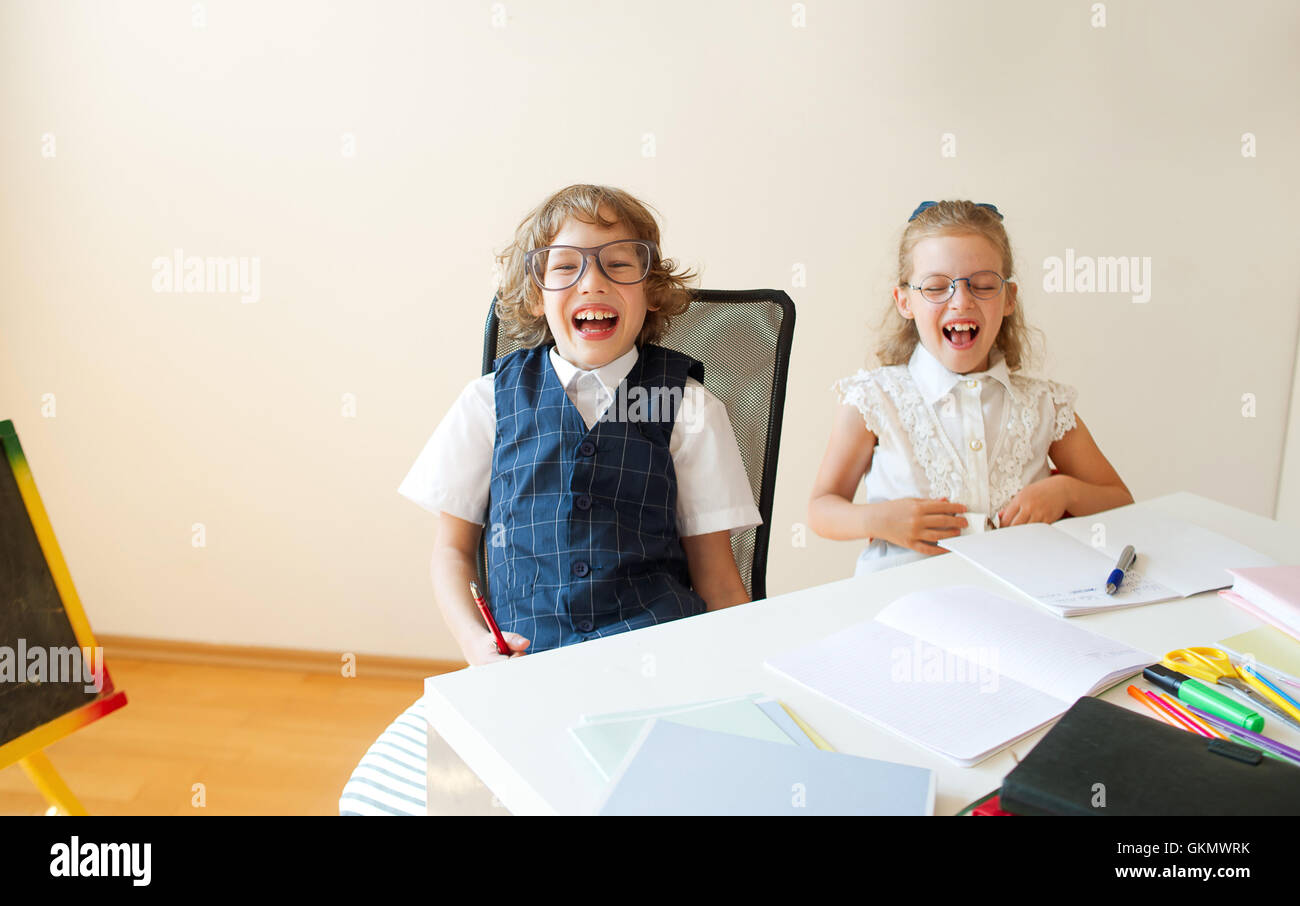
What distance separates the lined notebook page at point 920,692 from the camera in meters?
0.82

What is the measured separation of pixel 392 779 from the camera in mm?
1165

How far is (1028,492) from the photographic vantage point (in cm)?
148

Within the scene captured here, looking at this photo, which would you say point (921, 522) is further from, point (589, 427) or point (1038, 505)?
point (589, 427)

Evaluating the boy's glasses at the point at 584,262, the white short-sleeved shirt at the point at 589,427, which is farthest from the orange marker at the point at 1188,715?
the boy's glasses at the point at 584,262

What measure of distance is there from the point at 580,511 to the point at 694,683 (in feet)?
1.73

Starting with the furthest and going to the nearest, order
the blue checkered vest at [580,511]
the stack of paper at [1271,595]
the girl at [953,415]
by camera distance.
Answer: the girl at [953,415] < the blue checkered vest at [580,511] < the stack of paper at [1271,595]

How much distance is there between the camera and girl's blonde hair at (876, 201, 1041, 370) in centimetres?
169

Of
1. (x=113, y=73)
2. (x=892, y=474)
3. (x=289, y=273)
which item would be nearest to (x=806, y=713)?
(x=892, y=474)

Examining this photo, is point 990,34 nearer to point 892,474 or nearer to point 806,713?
point 892,474

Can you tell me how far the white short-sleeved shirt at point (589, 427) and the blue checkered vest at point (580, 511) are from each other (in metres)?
0.02

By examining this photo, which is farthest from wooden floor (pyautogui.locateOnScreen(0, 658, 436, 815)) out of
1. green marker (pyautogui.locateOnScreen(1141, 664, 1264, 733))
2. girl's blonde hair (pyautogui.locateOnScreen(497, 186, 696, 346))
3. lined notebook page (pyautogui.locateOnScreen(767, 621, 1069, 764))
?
green marker (pyautogui.locateOnScreen(1141, 664, 1264, 733))

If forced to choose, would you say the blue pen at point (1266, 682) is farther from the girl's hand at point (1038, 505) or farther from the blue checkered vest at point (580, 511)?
the blue checkered vest at point (580, 511)

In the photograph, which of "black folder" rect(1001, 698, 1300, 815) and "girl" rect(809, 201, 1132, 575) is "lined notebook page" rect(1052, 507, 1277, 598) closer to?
"girl" rect(809, 201, 1132, 575)

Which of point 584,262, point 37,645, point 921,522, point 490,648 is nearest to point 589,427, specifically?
point 584,262
